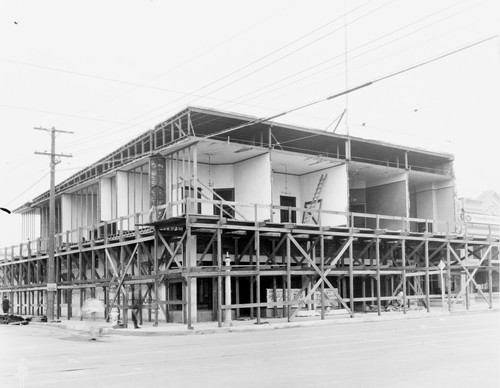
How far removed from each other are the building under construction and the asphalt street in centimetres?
A: 637

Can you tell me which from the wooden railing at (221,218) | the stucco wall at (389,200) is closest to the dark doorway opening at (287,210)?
the wooden railing at (221,218)

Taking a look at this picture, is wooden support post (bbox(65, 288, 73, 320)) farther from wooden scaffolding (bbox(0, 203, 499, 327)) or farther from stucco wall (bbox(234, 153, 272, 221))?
stucco wall (bbox(234, 153, 272, 221))

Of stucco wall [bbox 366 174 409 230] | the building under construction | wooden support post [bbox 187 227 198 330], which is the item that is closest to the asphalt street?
wooden support post [bbox 187 227 198 330]

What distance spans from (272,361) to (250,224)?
13.1 metres

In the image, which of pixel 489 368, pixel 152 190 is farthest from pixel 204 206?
pixel 489 368

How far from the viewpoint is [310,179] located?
33250 millimetres

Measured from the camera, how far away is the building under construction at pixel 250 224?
1026 inches

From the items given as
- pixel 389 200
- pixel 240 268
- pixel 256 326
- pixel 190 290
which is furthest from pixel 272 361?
pixel 389 200

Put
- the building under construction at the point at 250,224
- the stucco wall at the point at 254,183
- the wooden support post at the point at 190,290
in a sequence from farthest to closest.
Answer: the stucco wall at the point at 254,183
the building under construction at the point at 250,224
the wooden support post at the point at 190,290

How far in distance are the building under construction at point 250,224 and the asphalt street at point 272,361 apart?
251 inches

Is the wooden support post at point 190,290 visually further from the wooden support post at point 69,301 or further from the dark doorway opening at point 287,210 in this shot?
the wooden support post at point 69,301

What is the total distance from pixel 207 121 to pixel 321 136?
20.3 ft

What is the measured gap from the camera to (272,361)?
12.8 m

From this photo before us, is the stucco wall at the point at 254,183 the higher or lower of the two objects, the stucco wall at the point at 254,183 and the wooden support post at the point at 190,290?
the higher
